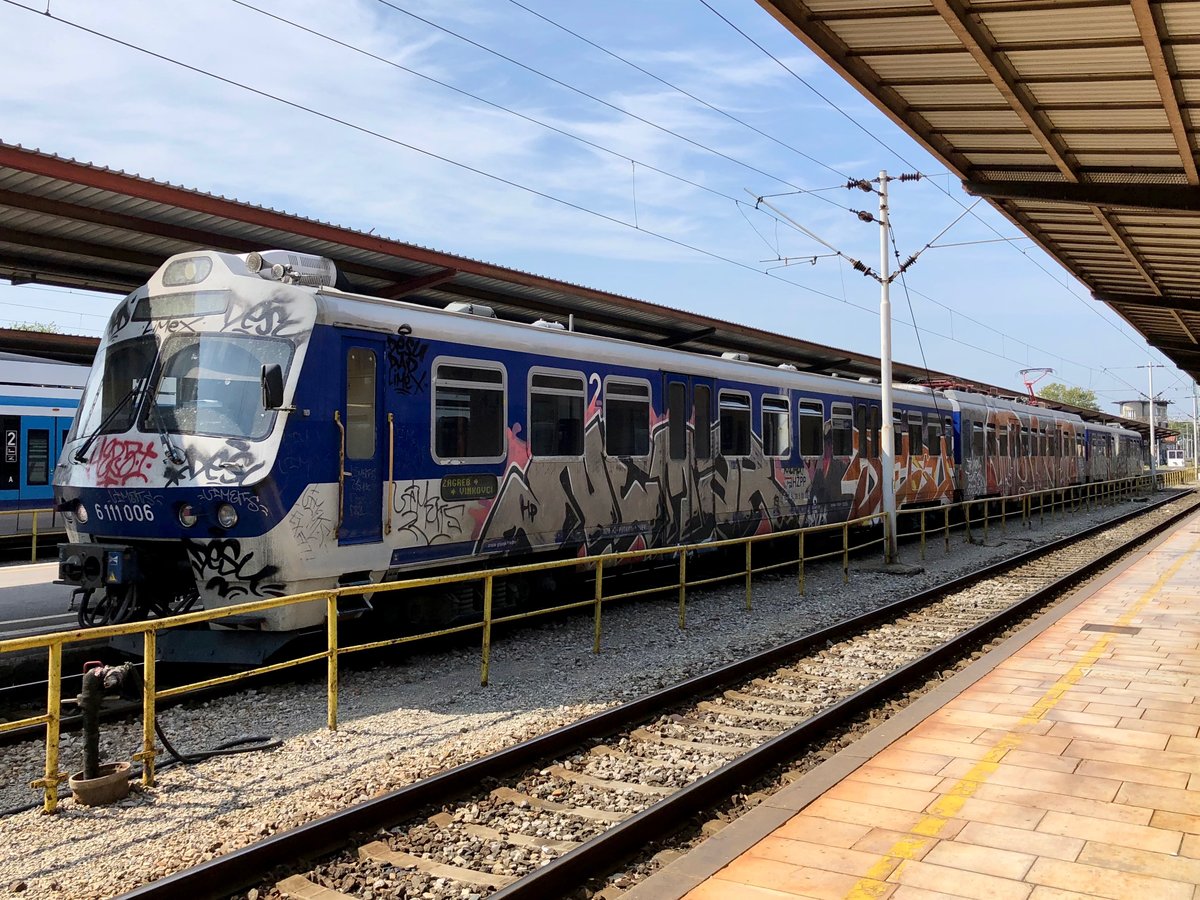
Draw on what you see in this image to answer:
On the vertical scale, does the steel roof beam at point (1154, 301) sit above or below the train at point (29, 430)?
above

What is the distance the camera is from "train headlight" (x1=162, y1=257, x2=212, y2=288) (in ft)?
26.7

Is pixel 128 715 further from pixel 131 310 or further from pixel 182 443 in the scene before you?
pixel 131 310

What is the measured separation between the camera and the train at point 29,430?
1753 cm

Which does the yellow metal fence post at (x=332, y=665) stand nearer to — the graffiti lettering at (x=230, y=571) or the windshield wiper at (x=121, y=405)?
the graffiti lettering at (x=230, y=571)

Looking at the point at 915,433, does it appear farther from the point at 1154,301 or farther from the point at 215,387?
the point at 215,387

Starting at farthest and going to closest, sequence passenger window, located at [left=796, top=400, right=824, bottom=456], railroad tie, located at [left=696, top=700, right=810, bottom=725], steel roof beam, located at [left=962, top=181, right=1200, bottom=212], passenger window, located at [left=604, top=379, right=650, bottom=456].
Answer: passenger window, located at [left=796, top=400, right=824, bottom=456], passenger window, located at [left=604, top=379, right=650, bottom=456], steel roof beam, located at [left=962, top=181, right=1200, bottom=212], railroad tie, located at [left=696, top=700, right=810, bottom=725]

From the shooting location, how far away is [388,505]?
835cm

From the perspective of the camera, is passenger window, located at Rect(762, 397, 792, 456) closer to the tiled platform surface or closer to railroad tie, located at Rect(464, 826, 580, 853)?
the tiled platform surface

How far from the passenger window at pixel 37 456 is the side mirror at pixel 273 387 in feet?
43.3

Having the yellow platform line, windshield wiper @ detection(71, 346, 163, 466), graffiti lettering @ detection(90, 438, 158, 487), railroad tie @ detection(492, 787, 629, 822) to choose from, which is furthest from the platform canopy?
graffiti lettering @ detection(90, 438, 158, 487)

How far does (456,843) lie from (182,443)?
446 centimetres

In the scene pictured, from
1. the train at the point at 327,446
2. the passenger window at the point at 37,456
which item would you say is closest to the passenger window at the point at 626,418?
the train at the point at 327,446

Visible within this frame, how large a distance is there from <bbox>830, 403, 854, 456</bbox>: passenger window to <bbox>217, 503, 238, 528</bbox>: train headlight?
1124cm

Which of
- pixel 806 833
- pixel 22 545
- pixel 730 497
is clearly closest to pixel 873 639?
pixel 730 497
